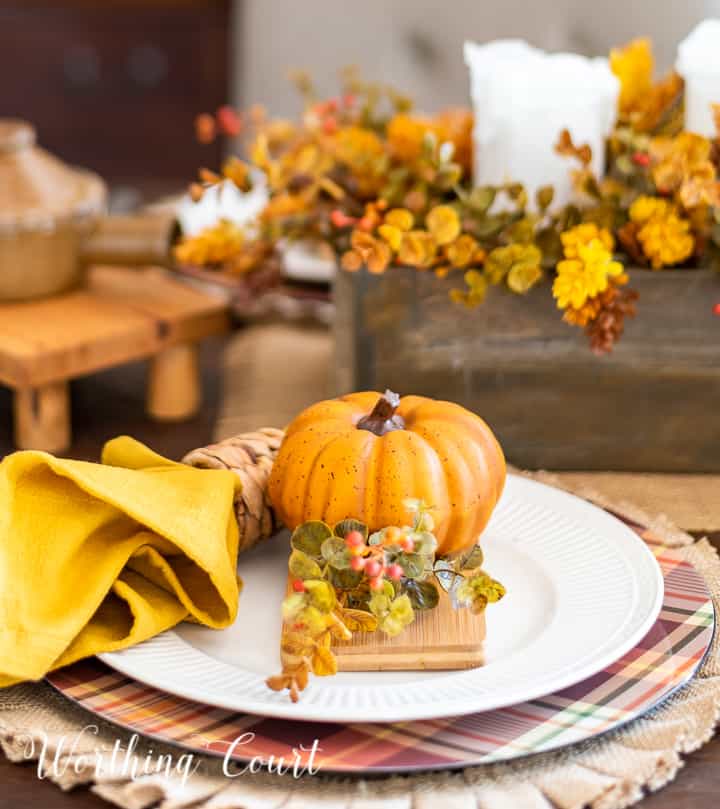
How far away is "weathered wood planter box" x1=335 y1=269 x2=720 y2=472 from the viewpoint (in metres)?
1.04

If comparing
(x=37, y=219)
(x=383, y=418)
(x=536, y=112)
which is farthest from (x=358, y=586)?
(x=37, y=219)

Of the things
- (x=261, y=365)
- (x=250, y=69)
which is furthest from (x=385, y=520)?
(x=250, y=69)

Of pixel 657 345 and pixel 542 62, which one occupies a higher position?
pixel 542 62

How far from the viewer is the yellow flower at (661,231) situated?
3.22 ft

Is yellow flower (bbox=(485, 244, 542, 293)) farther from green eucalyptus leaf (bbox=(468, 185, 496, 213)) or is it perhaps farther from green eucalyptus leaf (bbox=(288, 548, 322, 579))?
green eucalyptus leaf (bbox=(288, 548, 322, 579))

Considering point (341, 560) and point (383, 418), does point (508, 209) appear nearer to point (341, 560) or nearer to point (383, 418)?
point (383, 418)

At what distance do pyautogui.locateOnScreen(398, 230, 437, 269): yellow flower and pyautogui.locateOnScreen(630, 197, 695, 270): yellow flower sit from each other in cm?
16

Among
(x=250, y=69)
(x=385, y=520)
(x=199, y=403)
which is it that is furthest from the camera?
(x=250, y=69)

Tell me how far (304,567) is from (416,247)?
0.38 metres

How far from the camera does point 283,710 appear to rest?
0.62 metres

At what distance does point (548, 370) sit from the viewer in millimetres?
1054

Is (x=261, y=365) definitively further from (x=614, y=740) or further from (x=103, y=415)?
(x=614, y=740)

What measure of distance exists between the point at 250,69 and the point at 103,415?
128 centimetres

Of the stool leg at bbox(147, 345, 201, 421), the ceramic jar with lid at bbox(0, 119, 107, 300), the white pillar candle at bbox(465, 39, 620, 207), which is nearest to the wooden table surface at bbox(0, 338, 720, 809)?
the stool leg at bbox(147, 345, 201, 421)
